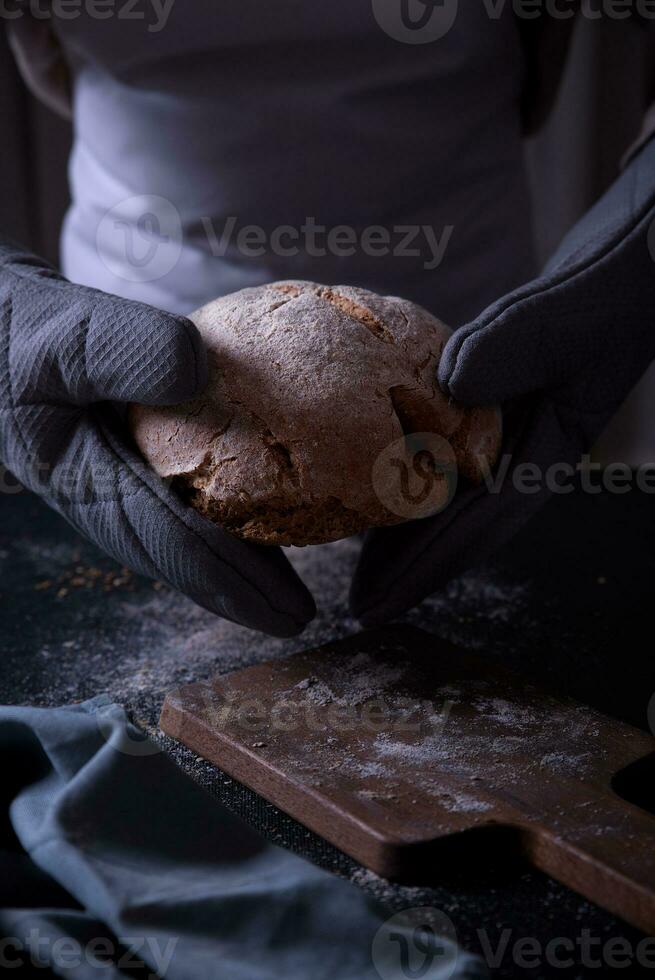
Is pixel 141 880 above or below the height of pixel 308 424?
below

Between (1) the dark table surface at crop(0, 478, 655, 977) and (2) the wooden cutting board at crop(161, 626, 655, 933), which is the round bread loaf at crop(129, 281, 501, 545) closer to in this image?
(2) the wooden cutting board at crop(161, 626, 655, 933)

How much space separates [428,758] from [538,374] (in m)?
0.56

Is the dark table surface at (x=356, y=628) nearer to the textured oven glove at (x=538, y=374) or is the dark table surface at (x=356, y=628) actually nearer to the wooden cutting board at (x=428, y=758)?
the wooden cutting board at (x=428, y=758)

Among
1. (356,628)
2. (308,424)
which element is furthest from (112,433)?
(356,628)

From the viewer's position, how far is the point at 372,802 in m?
1.04

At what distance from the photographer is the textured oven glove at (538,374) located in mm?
1298

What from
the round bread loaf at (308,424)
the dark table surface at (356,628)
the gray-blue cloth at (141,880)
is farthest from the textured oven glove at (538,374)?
the gray-blue cloth at (141,880)

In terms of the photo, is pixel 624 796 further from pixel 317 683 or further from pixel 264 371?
pixel 264 371

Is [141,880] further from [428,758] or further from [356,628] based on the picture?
[356,628]

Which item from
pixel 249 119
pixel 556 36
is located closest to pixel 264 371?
pixel 249 119

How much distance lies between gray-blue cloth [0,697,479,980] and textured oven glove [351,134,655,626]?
1.61ft

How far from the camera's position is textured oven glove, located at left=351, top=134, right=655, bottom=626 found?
1.30m

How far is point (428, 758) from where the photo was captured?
114cm

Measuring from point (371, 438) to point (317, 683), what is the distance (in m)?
0.35
